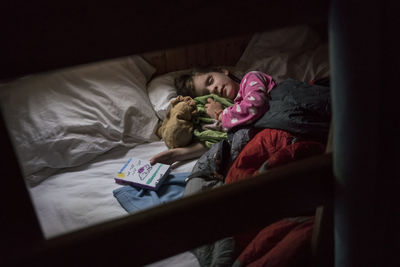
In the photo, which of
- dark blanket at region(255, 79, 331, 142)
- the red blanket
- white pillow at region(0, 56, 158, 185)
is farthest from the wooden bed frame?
white pillow at region(0, 56, 158, 185)

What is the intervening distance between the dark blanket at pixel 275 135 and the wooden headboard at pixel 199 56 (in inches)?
36.1

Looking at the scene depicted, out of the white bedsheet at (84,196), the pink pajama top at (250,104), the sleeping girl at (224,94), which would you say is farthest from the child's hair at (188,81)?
the white bedsheet at (84,196)

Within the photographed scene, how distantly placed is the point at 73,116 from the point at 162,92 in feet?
1.81

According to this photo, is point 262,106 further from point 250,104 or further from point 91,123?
point 91,123

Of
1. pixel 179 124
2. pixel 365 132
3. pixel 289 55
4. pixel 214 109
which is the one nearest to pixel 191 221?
pixel 365 132

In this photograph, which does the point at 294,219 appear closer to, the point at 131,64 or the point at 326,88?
the point at 326,88

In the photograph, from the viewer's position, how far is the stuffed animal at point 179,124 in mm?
1868

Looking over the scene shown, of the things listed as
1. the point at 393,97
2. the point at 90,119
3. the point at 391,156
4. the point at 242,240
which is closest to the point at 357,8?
the point at 393,97

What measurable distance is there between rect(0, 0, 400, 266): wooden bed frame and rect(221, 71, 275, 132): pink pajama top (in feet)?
2.71

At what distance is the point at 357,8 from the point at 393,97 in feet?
0.59

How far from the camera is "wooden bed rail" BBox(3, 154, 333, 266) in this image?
64 cm

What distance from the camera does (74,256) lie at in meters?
0.65

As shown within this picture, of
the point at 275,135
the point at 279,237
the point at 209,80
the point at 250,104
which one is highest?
the point at 209,80

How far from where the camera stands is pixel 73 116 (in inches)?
73.7
